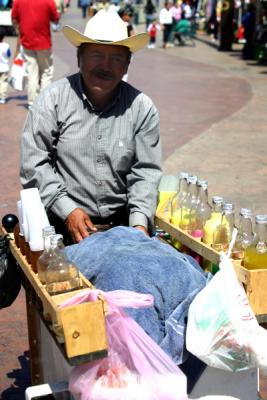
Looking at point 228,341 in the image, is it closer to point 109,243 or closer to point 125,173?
point 109,243

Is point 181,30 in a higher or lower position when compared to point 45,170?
lower

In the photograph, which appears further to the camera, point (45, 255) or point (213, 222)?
point (213, 222)

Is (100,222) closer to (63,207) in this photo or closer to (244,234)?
(63,207)

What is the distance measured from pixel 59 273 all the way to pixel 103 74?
1131 millimetres

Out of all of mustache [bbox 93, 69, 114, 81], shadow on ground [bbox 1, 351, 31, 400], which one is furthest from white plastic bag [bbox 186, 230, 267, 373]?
shadow on ground [bbox 1, 351, 31, 400]

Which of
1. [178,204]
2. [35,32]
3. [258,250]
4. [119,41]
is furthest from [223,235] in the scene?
[35,32]

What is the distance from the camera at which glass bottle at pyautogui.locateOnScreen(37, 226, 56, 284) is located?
270 cm

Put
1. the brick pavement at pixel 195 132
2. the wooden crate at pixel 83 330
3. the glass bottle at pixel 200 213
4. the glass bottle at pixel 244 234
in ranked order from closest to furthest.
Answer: the wooden crate at pixel 83 330 → the glass bottle at pixel 244 234 → the glass bottle at pixel 200 213 → the brick pavement at pixel 195 132

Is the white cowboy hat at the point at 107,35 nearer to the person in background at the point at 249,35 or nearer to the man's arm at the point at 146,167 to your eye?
the man's arm at the point at 146,167

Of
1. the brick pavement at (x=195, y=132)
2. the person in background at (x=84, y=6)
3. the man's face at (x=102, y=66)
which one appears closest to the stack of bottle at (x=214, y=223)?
the man's face at (x=102, y=66)

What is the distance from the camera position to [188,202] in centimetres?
338

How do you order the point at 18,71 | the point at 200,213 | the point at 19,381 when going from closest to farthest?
1. the point at 200,213
2. the point at 19,381
3. the point at 18,71

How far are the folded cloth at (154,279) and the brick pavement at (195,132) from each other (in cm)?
119

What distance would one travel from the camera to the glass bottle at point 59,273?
2635mm
